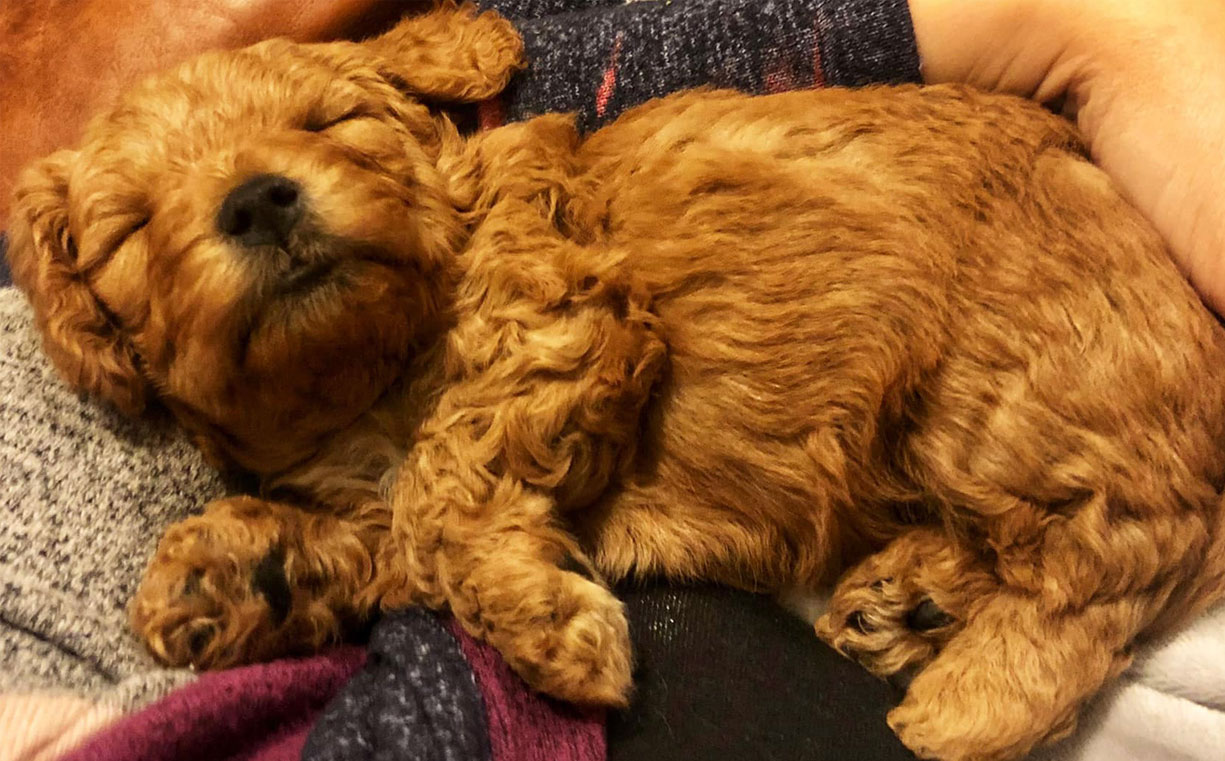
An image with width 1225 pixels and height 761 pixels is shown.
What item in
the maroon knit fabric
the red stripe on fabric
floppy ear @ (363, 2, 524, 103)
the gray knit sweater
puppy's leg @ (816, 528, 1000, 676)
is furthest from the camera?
the red stripe on fabric

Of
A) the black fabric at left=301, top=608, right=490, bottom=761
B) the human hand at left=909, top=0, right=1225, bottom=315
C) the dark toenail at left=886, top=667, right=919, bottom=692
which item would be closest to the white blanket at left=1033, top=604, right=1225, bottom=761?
the dark toenail at left=886, top=667, right=919, bottom=692

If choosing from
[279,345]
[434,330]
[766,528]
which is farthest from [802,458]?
[279,345]

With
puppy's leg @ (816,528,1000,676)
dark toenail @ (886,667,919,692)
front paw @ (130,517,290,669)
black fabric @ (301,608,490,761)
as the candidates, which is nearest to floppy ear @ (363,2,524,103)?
front paw @ (130,517,290,669)

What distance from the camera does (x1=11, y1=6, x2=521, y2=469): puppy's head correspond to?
4.56ft

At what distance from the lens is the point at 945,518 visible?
1652 mm

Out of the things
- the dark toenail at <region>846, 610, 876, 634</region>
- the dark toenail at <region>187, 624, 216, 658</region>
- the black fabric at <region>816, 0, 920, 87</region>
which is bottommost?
the dark toenail at <region>187, 624, 216, 658</region>

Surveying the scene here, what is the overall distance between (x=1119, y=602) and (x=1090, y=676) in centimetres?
14

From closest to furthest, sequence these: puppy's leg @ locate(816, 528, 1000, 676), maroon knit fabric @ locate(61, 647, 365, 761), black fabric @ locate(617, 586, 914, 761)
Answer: maroon knit fabric @ locate(61, 647, 365, 761), black fabric @ locate(617, 586, 914, 761), puppy's leg @ locate(816, 528, 1000, 676)

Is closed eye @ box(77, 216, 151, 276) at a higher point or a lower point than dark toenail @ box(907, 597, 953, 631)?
higher

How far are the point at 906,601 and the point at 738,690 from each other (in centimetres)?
36

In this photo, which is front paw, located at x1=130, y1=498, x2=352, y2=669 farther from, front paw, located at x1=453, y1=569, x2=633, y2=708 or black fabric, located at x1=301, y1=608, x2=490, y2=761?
front paw, located at x1=453, y1=569, x2=633, y2=708

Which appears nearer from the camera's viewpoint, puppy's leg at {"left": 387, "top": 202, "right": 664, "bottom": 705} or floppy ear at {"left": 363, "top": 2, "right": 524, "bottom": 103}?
puppy's leg at {"left": 387, "top": 202, "right": 664, "bottom": 705}

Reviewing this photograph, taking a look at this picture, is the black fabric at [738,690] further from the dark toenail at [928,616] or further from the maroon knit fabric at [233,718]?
the maroon knit fabric at [233,718]

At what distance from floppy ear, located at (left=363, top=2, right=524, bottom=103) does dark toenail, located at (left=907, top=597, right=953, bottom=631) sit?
137 centimetres
